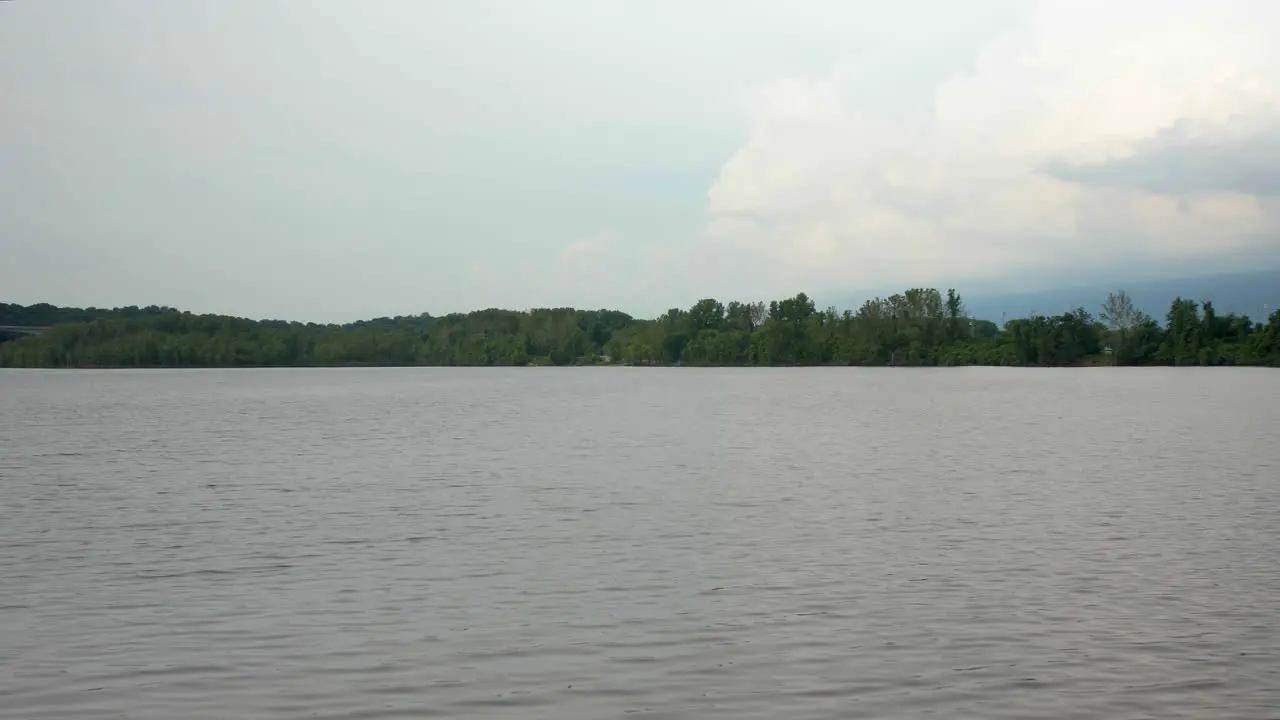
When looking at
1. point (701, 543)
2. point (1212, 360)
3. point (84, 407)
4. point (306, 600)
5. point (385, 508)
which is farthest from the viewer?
point (1212, 360)

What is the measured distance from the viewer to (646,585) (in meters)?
16.1

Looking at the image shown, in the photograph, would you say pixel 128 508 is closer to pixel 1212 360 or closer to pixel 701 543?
pixel 701 543

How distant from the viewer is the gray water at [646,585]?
36.5 ft

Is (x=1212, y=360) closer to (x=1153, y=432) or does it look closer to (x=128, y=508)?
(x=1153, y=432)

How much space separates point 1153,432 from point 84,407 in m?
68.0

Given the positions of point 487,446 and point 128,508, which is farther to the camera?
point 487,446

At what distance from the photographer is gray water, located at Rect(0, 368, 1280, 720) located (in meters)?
11.1

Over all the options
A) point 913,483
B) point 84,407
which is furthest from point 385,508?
point 84,407

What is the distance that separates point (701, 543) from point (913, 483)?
10.7 meters

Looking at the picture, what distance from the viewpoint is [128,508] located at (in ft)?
82.3

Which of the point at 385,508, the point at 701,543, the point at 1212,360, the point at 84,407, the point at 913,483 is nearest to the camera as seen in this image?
the point at 701,543

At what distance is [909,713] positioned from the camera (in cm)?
1039

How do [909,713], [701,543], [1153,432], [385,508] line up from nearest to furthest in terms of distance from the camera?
1. [909,713]
2. [701,543]
3. [385,508]
4. [1153,432]

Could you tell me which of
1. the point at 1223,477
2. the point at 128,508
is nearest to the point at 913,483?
the point at 1223,477
